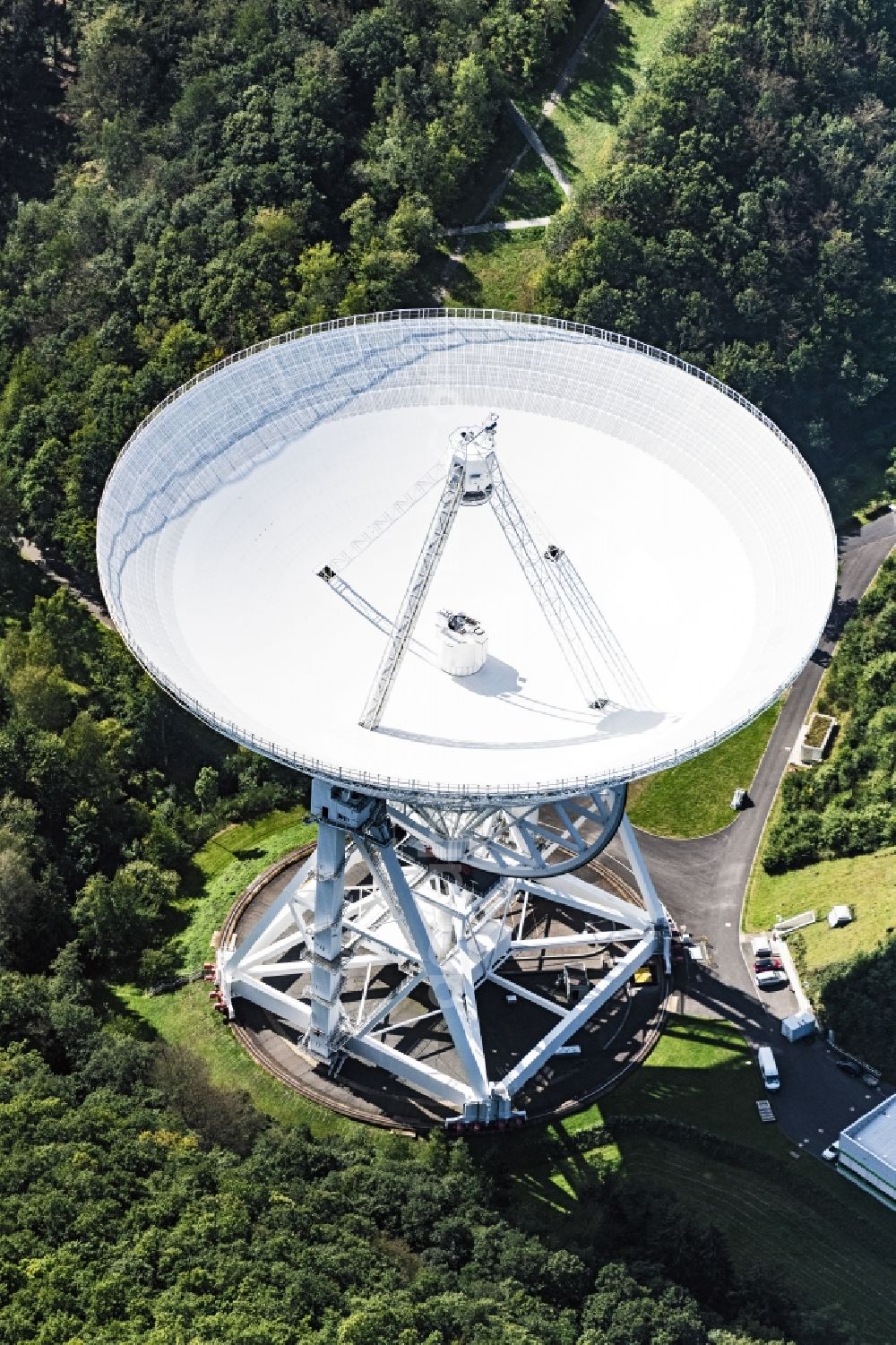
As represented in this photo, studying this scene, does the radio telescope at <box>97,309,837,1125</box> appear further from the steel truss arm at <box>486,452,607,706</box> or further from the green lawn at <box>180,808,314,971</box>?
the green lawn at <box>180,808,314,971</box>

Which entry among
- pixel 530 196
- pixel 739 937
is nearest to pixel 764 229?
pixel 530 196

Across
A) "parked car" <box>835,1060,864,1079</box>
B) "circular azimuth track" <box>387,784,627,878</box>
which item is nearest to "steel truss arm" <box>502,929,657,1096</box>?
"circular azimuth track" <box>387,784,627,878</box>

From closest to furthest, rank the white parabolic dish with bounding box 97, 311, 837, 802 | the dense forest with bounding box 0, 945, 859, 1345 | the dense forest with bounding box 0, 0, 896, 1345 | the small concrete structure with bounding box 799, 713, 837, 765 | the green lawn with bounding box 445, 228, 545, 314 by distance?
1. the dense forest with bounding box 0, 945, 859, 1345
2. the white parabolic dish with bounding box 97, 311, 837, 802
3. the dense forest with bounding box 0, 0, 896, 1345
4. the small concrete structure with bounding box 799, 713, 837, 765
5. the green lawn with bounding box 445, 228, 545, 314

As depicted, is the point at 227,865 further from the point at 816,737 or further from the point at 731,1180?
the point at 816,737

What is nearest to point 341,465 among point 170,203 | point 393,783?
point 393,783

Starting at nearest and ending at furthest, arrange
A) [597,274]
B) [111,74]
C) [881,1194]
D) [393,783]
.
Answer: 1. [393,783]
2. [881,1194]
3. [597,274]
4. [111,74]

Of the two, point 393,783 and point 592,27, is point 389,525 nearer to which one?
point 393,783
